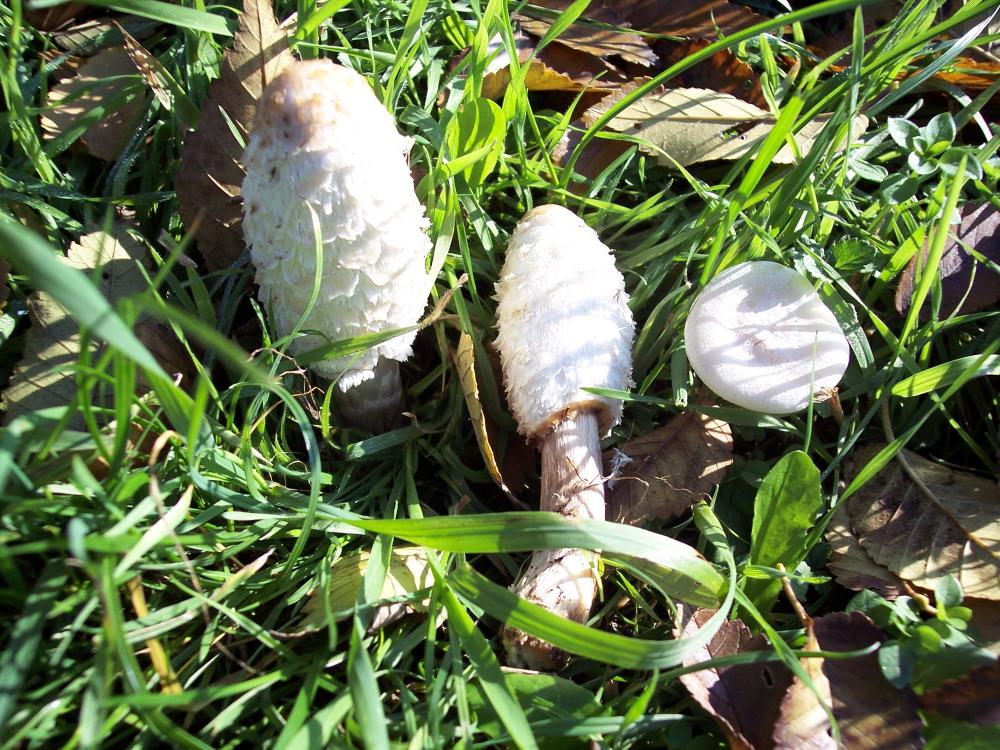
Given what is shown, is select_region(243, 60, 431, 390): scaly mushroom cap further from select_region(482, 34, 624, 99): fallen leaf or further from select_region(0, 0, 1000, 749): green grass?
select_region(482, 34, 624, 99): fallen leaf

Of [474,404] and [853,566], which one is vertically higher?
[474,404]

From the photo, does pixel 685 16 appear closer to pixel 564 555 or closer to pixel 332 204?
pixel 332 204

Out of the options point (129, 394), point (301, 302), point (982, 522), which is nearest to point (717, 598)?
point (982, 522)

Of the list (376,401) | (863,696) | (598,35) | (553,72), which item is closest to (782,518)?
(863,696)

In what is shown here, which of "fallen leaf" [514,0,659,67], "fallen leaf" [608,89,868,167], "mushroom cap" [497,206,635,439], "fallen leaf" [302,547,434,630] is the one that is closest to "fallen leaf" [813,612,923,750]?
"mushroom cap" [497,206,635,439]

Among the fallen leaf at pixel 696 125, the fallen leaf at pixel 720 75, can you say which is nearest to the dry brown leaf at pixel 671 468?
the fallen leaf at pixel 696 125

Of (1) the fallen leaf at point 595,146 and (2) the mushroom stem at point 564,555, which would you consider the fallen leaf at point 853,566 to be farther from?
(1) the fallen leaf at point 595,146
